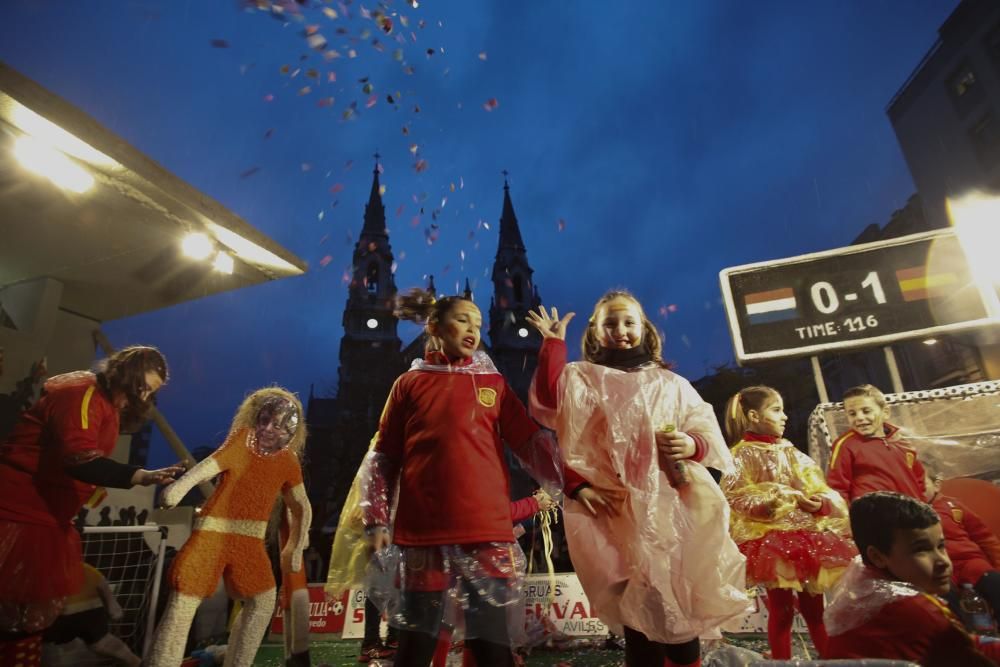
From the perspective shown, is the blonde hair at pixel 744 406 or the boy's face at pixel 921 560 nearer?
the boy's face at pixel 921 560

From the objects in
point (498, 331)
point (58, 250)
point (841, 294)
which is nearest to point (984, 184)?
point (841, 294)

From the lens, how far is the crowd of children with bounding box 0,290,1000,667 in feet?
6.75

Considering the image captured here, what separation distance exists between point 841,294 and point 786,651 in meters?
2.78

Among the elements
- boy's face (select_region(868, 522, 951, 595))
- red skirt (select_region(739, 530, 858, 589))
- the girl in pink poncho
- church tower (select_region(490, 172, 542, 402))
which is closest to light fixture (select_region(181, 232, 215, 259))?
the girl in pink poncho

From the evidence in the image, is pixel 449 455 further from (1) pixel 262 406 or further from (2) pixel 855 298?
(2) pixel 855 298

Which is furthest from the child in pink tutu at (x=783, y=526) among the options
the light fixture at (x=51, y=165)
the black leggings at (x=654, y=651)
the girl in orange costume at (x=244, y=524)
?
the light fixture at (x=51, y=165)

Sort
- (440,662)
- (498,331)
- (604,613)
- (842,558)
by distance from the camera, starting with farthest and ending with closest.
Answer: (498,331) < (440,662) < (842,558) < (604,613)

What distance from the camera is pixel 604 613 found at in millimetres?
2178

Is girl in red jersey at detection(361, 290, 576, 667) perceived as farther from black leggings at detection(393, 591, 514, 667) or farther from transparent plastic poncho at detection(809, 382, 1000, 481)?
transparent plastic poncho at detection(809, 382, 1000, 481)

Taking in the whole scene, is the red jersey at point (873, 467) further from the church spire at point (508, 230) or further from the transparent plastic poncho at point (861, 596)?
the church spire at point (508, 230)

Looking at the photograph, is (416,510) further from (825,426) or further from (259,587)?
(825,426)

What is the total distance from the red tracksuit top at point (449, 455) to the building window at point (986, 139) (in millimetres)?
21427

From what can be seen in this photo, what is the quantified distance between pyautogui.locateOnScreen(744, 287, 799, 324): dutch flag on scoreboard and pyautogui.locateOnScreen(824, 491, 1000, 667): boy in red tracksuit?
2.72 m

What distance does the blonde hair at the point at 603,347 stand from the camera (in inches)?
111
